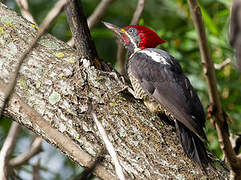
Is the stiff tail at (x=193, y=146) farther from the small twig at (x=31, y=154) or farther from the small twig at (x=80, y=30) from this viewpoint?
the small twig at (x=31, y=154)

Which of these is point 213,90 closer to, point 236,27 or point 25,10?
point 236,27

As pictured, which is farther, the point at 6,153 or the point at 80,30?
the point at 6,153

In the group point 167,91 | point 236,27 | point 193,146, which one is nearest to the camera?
point 236,27

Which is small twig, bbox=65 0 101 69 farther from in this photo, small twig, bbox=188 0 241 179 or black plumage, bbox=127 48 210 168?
small twig, bbox=188 0 241 179

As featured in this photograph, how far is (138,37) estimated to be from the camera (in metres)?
4.02

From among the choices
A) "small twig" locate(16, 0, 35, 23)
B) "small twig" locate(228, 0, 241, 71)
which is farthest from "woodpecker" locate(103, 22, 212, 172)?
"small twig" locate(228, 0, 241, 71)

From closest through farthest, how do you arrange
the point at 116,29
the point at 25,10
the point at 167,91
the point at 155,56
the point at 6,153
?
the point at 6,153 < the point at 167,91 < the point at 155,56 < the point at 25,10 < the point at 116,29

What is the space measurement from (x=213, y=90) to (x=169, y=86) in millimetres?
1671

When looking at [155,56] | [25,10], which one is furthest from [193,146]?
[25,10]

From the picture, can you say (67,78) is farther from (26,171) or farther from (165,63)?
(26,171)

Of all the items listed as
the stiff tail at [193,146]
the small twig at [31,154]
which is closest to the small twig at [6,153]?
the small twig at [31,154]

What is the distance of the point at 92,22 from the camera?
421 centimetres

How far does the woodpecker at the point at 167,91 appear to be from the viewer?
9.75 feet

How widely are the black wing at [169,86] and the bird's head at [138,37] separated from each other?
0.55 feet
